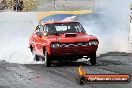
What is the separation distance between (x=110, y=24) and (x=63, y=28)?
37.1ft

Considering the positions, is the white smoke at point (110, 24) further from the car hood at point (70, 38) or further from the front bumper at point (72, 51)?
the front bumper at point (72, 51)

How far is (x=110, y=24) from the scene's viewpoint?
80.5 ft

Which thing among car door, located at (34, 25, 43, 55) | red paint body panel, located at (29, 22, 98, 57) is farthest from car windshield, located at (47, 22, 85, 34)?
red paint body panel, located at (29, 22, 98, 57)

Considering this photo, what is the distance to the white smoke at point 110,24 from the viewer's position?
19.8 meters

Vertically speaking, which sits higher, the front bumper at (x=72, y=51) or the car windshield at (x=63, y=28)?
the car windshield at (x=63, y=28)

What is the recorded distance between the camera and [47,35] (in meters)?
13.2

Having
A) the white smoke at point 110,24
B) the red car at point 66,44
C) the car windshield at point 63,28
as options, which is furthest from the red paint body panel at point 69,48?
the white smoke at point 110,24

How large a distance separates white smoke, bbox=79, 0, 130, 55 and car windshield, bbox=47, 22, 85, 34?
4.66 meters

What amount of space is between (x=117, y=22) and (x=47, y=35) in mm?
10950

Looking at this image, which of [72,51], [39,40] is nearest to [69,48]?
[72,51]

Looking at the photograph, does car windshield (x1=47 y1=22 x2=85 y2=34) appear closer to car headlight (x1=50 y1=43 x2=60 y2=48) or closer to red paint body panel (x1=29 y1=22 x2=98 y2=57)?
red paint body panel (x1=29 y1=22 x2=98 y2=57)

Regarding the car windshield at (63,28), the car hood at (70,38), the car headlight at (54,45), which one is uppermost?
the car windshield at (63,28)

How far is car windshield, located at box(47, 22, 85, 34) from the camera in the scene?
43.9 feet

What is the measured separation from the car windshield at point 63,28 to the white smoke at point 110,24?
183 inches
